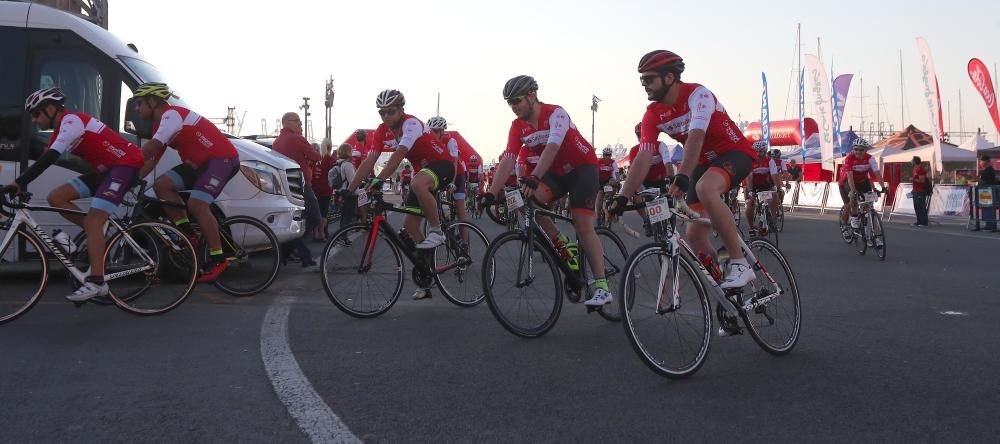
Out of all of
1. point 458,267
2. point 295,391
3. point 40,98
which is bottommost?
point 295,391

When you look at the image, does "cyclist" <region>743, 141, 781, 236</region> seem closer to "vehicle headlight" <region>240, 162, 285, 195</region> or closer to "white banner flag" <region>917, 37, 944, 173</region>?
"vehicle headlight" <region>240, 162, 285, 195</region>

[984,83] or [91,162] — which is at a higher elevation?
[984,83]

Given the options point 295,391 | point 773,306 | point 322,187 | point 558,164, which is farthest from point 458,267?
point 322,187

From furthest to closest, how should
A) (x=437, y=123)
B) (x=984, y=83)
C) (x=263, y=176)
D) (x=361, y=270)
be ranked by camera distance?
1. (x=984, y=83)
2. (x=437, y=123)
3. (x=263, y=176)
4. (x=361, y=270)

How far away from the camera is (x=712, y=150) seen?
Result: 210 inches

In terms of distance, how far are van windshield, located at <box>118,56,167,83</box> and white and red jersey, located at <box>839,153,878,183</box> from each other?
9932 millimetres

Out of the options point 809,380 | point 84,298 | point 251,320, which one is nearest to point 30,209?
point 84,298

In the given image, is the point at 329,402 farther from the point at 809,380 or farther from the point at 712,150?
the point at 712,150

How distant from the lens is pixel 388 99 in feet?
22.8

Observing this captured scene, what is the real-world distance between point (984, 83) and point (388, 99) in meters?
26.4

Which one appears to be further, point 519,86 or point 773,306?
point 519,86

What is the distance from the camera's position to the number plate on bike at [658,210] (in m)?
4.48

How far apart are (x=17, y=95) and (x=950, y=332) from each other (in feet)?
26.9

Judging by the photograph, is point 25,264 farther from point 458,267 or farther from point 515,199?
point 515,199
